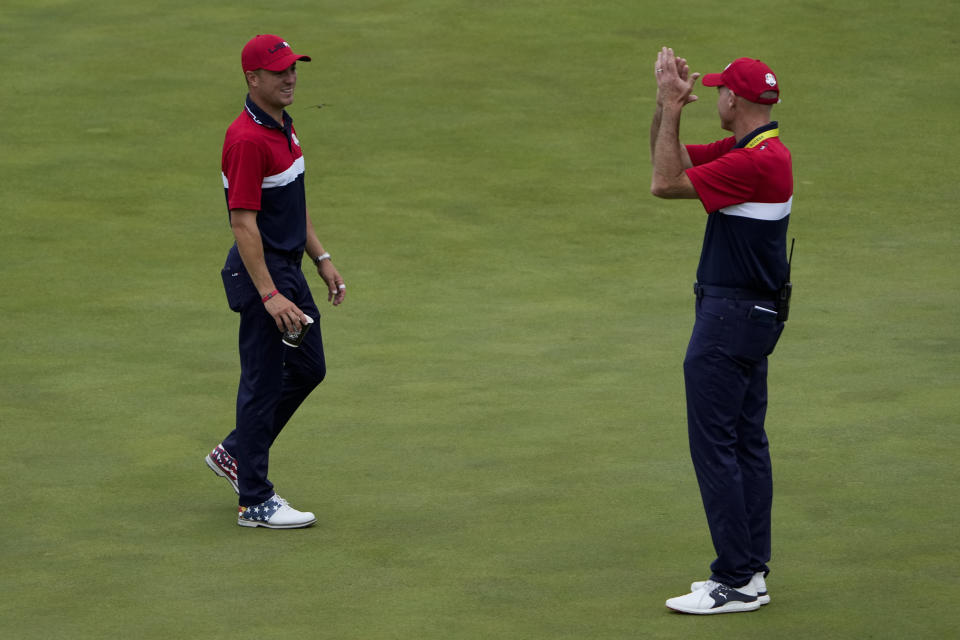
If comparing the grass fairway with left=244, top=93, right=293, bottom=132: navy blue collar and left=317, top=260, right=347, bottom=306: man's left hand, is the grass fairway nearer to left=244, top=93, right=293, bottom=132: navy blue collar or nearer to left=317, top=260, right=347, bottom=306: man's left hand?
left=317, top=260, right=347, bottom=306: man's left hand

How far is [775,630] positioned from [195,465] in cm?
316

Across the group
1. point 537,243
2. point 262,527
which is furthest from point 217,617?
point 537,243

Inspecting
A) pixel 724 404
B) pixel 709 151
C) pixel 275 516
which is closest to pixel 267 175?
pixel 275 516

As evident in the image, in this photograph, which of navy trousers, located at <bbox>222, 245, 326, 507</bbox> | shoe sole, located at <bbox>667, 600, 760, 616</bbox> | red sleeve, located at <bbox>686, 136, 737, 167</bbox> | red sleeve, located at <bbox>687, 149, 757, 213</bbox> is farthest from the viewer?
navy trousers, located at <bbox>222, 245, 326, 507</bbox>

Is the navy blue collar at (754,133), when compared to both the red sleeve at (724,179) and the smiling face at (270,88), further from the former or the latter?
the smiling face at (270,88)

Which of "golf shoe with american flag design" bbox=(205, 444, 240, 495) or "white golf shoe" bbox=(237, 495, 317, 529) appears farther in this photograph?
"golf shoe with american flag design" bbox=(205, 444, 240, 495)

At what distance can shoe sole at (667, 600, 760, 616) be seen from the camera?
5281 millimetres

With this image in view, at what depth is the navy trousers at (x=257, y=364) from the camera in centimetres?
618

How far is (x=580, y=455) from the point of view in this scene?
23.3 feet

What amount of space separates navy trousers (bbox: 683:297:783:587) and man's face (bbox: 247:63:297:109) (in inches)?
80.1

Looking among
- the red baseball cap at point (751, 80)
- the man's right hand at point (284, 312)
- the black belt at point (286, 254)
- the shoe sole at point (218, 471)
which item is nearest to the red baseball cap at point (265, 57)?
the black belt at point (286, 254)

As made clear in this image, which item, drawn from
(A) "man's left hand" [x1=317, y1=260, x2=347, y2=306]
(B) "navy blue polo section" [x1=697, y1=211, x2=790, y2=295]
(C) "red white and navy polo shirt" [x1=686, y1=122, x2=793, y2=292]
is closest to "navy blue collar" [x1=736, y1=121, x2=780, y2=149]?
(C) "red white and navy polo shirt" [x1=686, y1=122, x2=793, y2=292]

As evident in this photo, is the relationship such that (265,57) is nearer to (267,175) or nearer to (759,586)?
(267,175)

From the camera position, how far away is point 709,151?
5.62m
